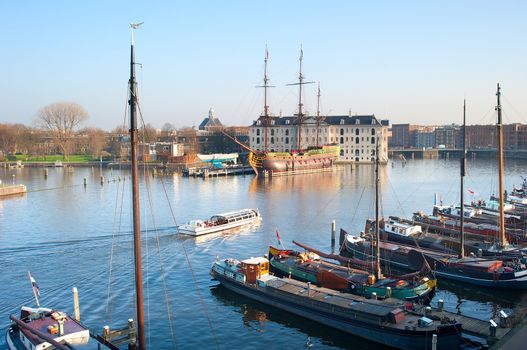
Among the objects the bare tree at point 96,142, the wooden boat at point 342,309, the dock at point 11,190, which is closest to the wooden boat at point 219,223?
the wooden boat at point 342,309

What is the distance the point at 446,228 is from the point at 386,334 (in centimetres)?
2291

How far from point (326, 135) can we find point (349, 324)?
11416cm

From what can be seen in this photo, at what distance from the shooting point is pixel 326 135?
135 m

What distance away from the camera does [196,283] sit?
30.7 meters

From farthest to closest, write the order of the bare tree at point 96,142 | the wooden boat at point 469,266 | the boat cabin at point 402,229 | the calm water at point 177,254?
the bare tree at point 96,142, the boat cabin at point 402,229, the wooden boat at point 469,266, the calm water at point 177,254

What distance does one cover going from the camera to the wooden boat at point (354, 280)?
83.0 ft

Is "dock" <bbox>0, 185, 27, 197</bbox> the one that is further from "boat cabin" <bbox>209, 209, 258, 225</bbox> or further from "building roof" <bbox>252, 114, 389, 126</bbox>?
"building roof" <bbox>252, 114, 389, 126</bbox>

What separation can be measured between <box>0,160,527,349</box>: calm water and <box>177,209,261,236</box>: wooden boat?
111 cm

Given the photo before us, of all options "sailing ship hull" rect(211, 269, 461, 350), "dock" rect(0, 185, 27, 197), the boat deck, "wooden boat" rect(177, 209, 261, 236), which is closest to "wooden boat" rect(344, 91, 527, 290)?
the boat deck

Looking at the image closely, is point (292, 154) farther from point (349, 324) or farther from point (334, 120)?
point (349, 324)

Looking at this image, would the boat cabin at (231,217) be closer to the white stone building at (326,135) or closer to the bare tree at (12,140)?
the white stone building at (326,135)

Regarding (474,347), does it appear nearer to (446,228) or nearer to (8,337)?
(8,337)

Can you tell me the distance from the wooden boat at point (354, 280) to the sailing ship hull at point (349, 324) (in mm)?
2642

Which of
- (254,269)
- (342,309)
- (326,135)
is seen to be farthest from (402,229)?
(326,135)
